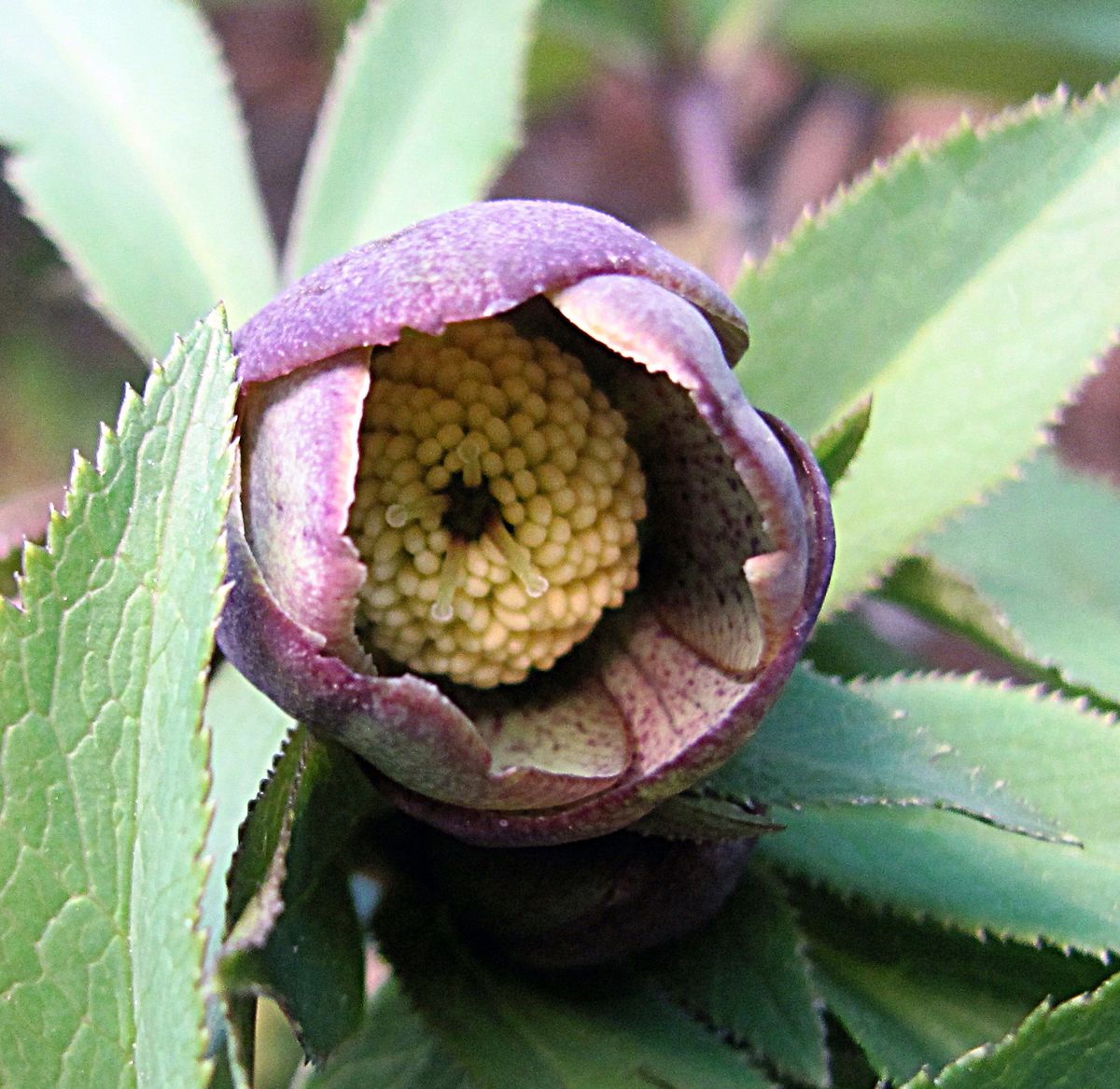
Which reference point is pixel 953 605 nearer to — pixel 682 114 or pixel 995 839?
Result: pixel 995 839

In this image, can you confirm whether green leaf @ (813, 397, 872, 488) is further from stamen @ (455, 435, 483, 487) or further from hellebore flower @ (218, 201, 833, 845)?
stamen @ (455, 435, 483, 487)

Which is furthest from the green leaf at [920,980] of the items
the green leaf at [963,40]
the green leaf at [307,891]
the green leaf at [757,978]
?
the green leaf at [963,40]

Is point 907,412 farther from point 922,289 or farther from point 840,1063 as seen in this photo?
point 840,1063

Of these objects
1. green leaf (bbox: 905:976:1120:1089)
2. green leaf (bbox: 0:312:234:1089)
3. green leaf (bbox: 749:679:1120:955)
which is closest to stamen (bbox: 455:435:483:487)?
green leaf (bbox: 0:312:234:1089)

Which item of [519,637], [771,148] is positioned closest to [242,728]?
[519,637]

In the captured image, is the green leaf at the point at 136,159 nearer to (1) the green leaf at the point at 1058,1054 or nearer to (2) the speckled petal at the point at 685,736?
(2) the speckled petal at the point at 685,736

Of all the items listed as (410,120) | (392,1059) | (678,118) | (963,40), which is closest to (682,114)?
(678,118)
